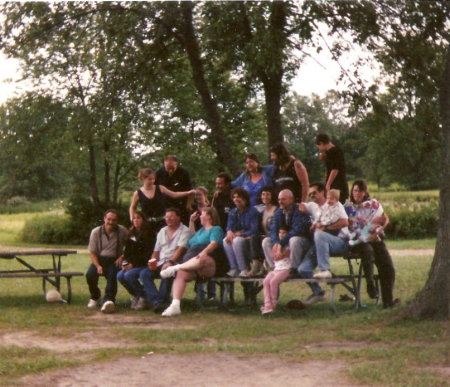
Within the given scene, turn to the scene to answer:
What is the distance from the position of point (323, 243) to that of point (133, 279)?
274 cm

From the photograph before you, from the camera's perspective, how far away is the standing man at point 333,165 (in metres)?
12.1

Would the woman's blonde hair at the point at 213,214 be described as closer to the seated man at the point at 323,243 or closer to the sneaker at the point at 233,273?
the sneaker at the point at 233,273

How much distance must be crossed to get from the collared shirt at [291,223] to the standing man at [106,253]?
2413mm

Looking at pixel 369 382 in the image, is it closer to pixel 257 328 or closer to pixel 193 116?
pixel 257 328

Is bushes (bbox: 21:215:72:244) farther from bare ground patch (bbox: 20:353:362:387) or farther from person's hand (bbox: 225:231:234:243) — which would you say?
bare ground patch (bbox: 20:353:362:387)

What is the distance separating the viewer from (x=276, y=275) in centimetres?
1085

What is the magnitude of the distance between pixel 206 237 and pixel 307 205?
1.48m

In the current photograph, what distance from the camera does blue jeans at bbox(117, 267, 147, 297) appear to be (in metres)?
11.9

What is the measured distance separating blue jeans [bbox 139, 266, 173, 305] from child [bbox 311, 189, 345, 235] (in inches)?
83.9

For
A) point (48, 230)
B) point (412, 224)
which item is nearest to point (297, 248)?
point (412, 224)

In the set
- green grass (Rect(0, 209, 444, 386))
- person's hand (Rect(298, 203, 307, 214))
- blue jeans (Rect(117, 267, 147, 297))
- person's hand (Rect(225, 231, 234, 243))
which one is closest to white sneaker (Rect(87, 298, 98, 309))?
green grass (Rect(0, 209, 444, 386))

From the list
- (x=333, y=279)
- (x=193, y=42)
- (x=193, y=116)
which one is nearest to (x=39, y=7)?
(x=193, y=42)

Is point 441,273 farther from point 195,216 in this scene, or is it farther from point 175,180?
point 175,180

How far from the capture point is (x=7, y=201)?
192ft
